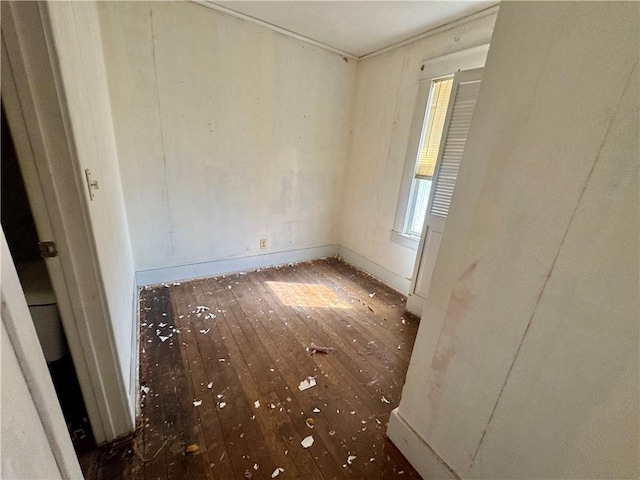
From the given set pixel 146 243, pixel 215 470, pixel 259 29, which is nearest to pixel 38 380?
pixel 215 470

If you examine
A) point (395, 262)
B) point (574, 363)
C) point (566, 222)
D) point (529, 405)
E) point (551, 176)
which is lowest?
point (395, 262)

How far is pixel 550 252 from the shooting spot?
75cm

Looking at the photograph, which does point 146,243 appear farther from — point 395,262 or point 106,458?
point 395,262

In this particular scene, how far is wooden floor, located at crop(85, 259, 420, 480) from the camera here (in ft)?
3.99

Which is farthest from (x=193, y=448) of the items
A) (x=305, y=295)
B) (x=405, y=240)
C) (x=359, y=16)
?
(x=359, y=16)

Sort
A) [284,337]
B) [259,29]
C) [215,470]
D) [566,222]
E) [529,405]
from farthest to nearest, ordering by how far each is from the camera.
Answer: [259,29], [284,337], [215,470], [529,405], [566,222]

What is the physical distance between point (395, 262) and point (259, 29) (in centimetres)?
269

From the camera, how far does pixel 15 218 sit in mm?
1374

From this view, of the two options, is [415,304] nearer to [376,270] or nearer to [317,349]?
[376,270]

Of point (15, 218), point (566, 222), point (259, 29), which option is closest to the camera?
point (566, 222)

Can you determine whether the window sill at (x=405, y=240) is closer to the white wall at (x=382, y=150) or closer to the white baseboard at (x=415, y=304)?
the white wall at (x=382, y=150)

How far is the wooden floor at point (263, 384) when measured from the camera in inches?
47.9

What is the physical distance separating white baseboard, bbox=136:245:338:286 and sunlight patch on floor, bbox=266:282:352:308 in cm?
43

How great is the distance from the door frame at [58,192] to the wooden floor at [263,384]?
1.15 ft
